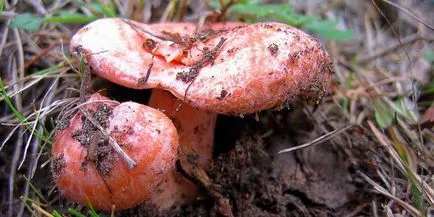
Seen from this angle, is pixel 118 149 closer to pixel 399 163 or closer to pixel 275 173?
pixel 275 173

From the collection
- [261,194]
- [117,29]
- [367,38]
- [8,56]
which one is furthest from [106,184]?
[367,38]

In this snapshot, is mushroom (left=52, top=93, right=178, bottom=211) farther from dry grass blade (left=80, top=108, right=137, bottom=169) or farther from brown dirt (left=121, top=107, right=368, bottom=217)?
brown dirt (left=121, top=107, right=368, bottom=217)

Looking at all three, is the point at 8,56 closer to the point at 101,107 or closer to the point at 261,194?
the point at 101,107

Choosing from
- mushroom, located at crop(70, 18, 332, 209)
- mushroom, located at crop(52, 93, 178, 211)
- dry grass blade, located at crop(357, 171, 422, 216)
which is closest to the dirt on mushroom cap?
mushroom, located at crop(70, 18, 332, 209)

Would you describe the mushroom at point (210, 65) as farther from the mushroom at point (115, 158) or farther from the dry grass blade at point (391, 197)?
the dry grass blade at point (391, 197)

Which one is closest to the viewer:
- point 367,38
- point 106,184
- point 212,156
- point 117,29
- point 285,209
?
point 106,184

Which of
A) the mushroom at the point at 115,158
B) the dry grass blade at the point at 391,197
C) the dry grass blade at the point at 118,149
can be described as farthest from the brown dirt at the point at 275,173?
the dry grass blade at the point at 118,149

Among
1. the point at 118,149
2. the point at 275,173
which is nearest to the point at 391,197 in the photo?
the point at 275,173

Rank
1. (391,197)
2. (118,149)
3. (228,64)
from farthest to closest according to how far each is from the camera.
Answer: (391,197) → (228,64) → (118,149)
